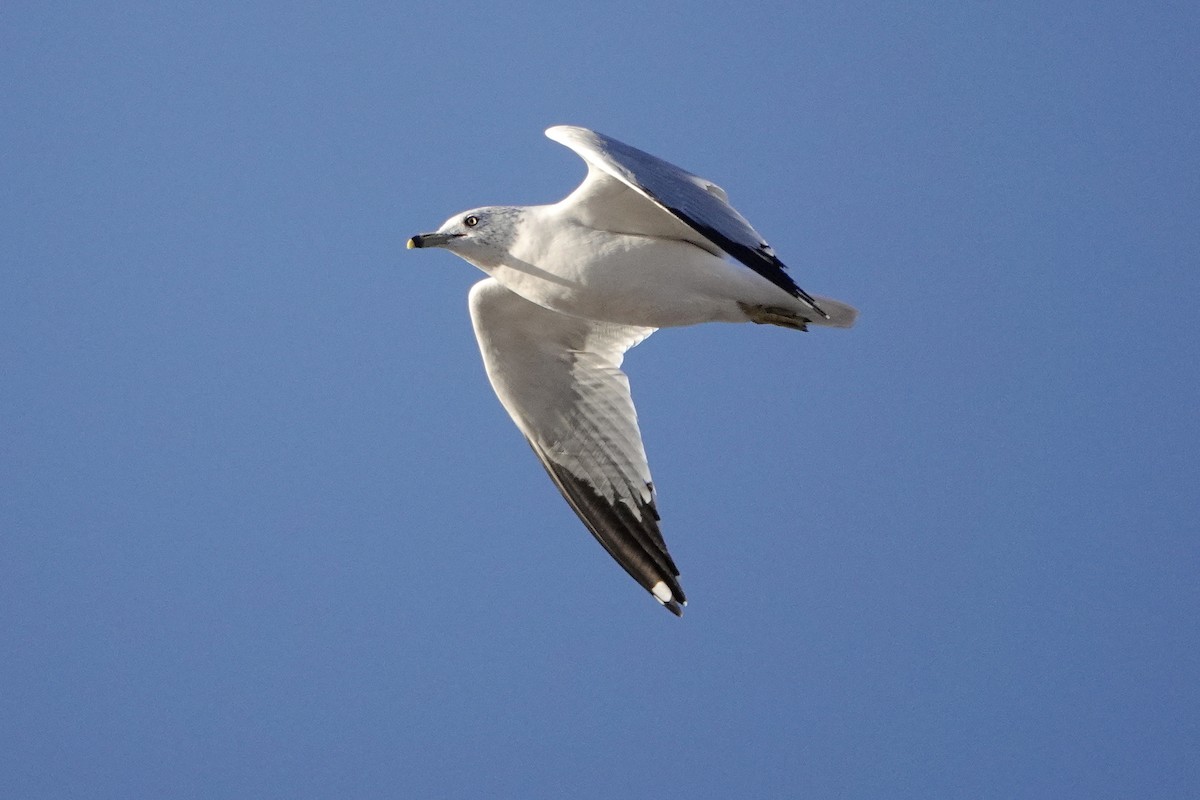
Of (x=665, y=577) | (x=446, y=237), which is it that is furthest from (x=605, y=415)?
(x=446, y=237)

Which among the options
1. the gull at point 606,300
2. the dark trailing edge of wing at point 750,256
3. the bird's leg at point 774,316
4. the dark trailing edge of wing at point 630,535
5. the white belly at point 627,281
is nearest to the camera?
the dark trailing edge of wing at point 750,256

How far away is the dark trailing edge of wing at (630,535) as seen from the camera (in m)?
7.35

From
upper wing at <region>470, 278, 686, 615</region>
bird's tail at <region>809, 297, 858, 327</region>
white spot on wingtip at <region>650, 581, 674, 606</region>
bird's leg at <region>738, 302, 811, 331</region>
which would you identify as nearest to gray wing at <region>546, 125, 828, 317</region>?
bird's leg at <region>738, 302, 811, 331</region>

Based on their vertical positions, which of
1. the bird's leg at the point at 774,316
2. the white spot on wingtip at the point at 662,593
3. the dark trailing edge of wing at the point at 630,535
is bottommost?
the white spot on wingtip at the point at 662,593

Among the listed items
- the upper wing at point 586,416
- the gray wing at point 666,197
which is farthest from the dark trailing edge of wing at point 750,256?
the upper wing at point 586,416

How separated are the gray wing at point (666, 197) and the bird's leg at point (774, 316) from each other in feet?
0.92

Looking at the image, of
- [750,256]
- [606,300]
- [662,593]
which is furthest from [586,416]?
[750,256]

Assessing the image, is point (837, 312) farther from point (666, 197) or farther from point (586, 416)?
point (586, 416)

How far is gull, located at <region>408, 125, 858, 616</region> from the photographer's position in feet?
20.7

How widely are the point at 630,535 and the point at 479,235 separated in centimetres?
166

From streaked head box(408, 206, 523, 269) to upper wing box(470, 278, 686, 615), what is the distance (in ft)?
2.23

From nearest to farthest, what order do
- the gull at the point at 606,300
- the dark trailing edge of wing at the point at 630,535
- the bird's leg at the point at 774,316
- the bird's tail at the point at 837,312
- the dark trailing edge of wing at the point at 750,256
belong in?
the dark trailing edge of wing at the point at 750,256 → the gull at the point at 606,300 → the bird's leg at the point at 774,316 → the bird's tail at the point at 837,312 → the dark trailing edge of wing at the point at 630,535

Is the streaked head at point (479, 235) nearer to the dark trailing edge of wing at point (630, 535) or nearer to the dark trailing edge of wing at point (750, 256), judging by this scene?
the dark trailing edge of wing at point (750, 256)

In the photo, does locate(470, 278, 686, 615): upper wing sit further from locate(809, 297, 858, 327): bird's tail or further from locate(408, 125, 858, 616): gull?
locate(809, 297, 858, 327): bird's tail
